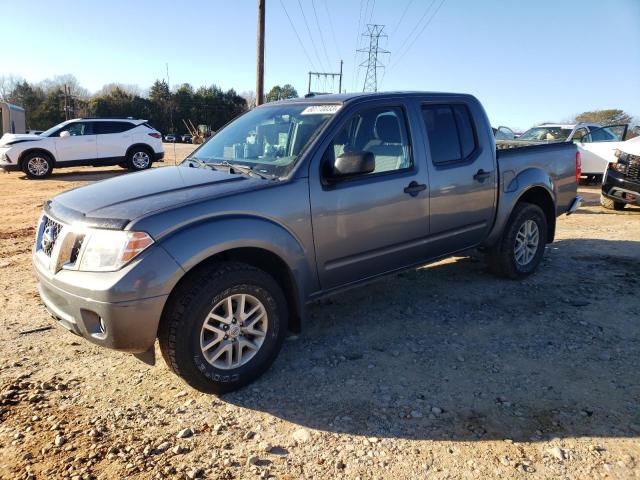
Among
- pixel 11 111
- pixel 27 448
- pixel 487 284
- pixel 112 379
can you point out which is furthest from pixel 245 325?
pixel 11 111

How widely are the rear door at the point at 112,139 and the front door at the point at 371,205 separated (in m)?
14.1

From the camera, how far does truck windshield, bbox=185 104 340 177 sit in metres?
3.72

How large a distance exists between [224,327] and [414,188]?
1.94 meters

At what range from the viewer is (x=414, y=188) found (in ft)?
13.5

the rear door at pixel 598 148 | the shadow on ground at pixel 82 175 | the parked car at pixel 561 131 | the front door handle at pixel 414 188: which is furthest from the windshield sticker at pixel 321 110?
the shadow on ground at pixel 82 175

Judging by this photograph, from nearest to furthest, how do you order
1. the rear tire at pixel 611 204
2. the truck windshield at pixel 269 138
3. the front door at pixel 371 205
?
the front door at pixel 371 205, the truck windshield at pixel 269 138, the rear tire at pixel 611 204

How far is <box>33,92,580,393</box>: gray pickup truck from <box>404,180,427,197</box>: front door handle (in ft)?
0.04

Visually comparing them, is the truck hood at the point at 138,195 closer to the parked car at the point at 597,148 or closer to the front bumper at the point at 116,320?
the front bumper at the point at 116,320

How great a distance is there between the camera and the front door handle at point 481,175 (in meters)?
4.68

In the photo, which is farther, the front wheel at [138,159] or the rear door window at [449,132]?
the front wheel at [138,159]

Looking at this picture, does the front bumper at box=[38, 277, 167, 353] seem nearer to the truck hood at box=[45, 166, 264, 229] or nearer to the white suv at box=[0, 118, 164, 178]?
the truck hood at box=[45, 166, 264, 229]

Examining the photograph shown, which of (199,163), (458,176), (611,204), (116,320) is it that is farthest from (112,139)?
(116,320)

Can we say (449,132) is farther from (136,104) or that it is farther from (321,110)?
(136,104)

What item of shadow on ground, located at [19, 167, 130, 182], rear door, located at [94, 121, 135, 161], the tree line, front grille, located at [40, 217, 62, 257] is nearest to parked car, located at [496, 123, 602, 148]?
rear door, located at [94, 121, 135, 161]
